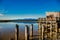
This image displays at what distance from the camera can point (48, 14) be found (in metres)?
5.70

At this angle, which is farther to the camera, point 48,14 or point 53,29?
point 48,14

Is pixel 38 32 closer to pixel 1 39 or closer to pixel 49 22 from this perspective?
pixel 49 22

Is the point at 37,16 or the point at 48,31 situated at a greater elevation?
the point at 37,16

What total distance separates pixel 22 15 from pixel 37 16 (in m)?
0.46

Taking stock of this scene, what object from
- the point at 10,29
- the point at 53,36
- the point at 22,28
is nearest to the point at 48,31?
the point at 53,36

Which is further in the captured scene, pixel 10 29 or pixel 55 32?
pixel 10 29

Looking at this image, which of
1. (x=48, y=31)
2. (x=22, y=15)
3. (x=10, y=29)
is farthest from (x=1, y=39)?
(x=48, y=31)

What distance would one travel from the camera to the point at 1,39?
5512 mm

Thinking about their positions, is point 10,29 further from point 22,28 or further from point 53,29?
point 53,29

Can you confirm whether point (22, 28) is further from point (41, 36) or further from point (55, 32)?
point (55, 32)

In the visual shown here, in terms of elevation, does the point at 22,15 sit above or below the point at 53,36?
above

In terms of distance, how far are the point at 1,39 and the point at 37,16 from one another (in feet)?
4.23

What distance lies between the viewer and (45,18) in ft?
18.8

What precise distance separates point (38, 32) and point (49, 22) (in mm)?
508
